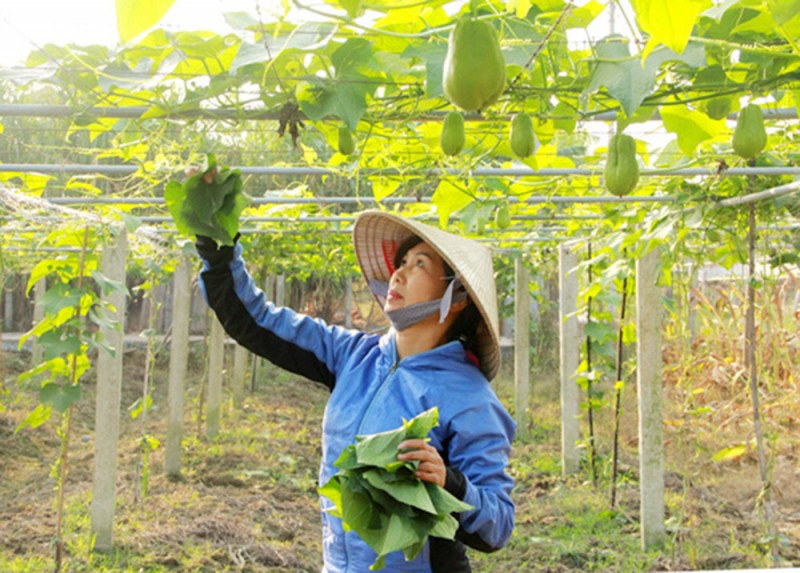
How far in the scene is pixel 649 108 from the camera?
6.87ft

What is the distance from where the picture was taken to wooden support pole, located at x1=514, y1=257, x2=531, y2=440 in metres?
7.72

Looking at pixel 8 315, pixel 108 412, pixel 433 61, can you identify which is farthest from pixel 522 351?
pixel 8 315

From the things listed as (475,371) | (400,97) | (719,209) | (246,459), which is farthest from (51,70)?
(246,459)

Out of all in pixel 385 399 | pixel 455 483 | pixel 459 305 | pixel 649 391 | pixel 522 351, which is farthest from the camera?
pixel 522 351

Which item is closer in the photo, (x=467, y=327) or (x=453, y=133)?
(x=453, y=133)

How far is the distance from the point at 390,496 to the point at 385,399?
0.47m

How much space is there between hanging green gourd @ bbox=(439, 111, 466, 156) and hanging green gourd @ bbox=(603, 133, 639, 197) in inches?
13.5

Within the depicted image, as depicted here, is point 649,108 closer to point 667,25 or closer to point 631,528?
point 667,25

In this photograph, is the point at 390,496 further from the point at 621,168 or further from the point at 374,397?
the point at 621,168

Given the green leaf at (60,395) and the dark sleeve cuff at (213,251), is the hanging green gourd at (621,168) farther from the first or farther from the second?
the green leaf at (60,395)

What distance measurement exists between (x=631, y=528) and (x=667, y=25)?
447 cm

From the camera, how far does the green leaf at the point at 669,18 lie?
103cm

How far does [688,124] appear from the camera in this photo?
2.26 meters

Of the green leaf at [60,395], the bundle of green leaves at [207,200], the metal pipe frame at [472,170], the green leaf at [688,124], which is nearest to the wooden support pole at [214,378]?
the green leaf at [60,395]
